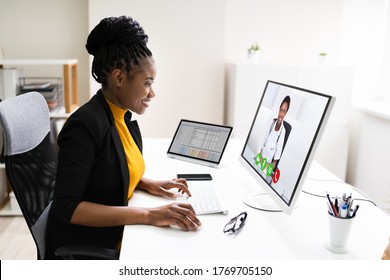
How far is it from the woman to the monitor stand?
244 mm

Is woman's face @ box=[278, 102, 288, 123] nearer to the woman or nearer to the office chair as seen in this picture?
the woman

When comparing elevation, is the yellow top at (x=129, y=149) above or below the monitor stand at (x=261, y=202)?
above

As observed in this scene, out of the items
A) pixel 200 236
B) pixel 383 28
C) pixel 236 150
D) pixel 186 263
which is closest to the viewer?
pixel 186 263

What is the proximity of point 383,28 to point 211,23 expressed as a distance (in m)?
1.49

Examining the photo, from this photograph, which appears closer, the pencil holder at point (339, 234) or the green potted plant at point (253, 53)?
the pencil holder at point (339, 234)

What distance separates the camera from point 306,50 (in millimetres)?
3816

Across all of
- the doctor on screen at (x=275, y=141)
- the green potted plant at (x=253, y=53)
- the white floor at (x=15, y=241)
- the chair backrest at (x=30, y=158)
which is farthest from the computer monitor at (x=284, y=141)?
the green potted plant at (x=253, y=53)

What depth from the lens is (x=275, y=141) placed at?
4.74 feet

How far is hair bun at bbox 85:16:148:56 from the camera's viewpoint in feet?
4.65

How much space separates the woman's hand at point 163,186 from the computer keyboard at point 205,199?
0.04m

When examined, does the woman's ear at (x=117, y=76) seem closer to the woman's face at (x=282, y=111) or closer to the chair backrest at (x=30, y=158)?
the chair backrest at (x=30, y=158)

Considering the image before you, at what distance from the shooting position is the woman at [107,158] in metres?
1.29

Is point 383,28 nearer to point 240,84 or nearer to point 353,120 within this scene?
point 353,120

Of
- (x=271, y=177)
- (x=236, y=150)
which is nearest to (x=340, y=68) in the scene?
(x=236, y=150)
